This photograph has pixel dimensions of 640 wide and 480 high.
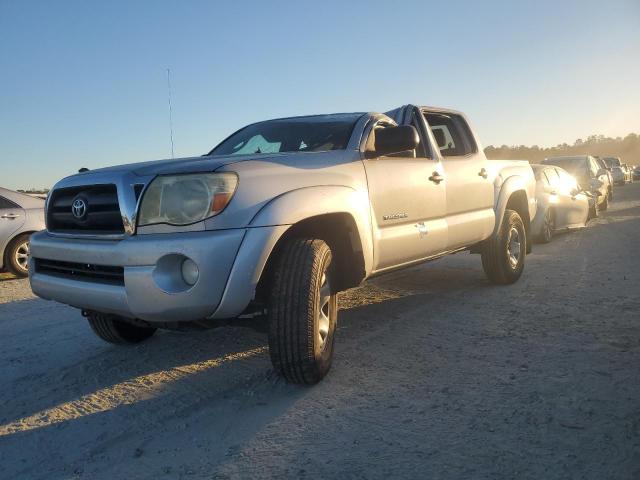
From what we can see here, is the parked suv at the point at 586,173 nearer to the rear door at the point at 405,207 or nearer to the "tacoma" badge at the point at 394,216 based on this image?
the rear door at the point at 405,207

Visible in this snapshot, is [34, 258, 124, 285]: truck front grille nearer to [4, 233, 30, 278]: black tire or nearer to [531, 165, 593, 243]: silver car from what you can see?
[4, 233, 30, 278]: black tire

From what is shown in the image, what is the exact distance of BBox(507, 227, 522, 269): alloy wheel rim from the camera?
5574 millimetres

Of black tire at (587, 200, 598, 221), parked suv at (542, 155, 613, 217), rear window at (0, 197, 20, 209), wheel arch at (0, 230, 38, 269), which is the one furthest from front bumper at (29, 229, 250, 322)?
black tire at (587, 200, 598, 221)

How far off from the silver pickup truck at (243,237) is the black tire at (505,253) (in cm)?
162

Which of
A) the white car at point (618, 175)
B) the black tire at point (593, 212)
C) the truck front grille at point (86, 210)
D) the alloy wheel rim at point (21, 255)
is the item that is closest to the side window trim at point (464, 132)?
the truck front grille at point (86, 210)

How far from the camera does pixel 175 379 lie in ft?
10.5

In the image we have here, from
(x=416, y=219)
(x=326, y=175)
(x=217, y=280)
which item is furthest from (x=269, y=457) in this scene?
(x=416, y=219)

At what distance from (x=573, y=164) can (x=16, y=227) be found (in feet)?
40.1

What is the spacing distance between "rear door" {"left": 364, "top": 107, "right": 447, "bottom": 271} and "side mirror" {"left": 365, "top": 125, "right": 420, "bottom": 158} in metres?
0.14

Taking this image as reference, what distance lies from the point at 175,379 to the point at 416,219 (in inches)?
82.0

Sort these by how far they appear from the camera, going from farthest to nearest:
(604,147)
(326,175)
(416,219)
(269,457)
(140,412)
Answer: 1. (604,147)
2. (416,219)
3. (326,175)
4. (140,412)
5. (269,457)

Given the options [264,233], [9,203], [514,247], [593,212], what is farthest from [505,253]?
[593,212]

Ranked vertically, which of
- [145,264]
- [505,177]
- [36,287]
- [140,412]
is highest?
[505,177]

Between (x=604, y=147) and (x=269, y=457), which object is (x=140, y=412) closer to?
(x=269, y=457)
